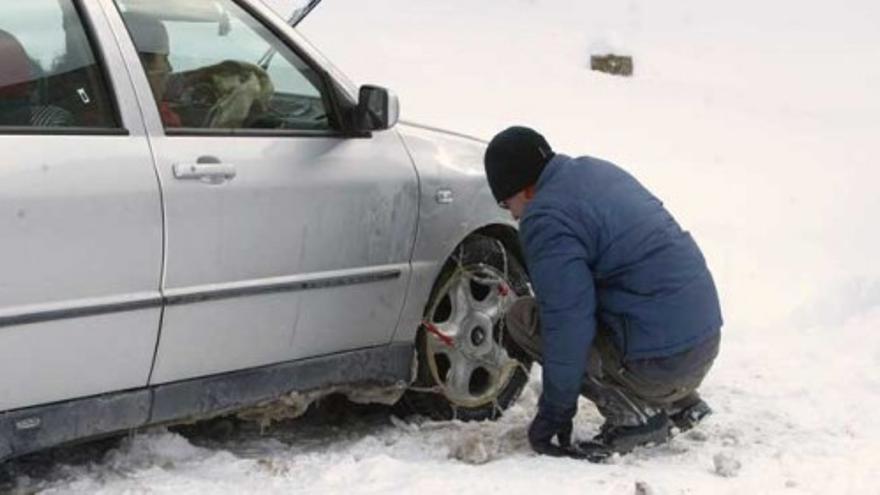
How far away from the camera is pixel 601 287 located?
4148 millimetres

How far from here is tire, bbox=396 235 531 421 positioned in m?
4.58

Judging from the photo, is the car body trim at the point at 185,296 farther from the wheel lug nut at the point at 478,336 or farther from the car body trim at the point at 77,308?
the wheel lug nut at the point at 478,336

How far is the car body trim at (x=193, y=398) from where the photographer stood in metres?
3.42

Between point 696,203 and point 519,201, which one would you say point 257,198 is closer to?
point 519,201

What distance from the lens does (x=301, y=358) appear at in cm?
412

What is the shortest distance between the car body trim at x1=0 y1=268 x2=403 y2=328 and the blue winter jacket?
595mm

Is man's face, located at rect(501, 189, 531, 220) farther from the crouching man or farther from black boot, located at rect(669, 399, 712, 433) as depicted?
black boot, located at rect(669, 399, 712, 433)

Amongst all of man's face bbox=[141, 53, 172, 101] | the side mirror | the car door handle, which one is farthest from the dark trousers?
man's face bbox=[141, 53, 172, 101]

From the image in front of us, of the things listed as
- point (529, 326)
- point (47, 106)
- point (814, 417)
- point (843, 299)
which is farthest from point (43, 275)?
point (843, 299)

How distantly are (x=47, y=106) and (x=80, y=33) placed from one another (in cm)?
27

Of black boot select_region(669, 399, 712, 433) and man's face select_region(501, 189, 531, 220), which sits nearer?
man's face select_region(501, 189, 531, 220)

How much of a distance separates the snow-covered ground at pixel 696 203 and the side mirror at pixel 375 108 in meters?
1.15

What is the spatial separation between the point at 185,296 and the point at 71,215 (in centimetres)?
47

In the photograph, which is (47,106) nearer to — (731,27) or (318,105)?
(318,105)
